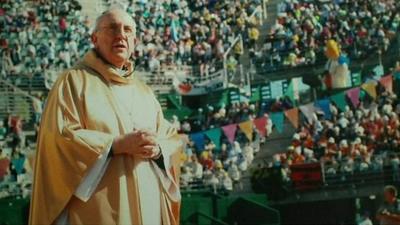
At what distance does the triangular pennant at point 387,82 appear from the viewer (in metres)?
17.8

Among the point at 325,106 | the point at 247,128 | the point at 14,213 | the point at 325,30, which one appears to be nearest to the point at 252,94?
the point at 325,30

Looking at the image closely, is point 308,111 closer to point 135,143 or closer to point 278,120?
point 278,120

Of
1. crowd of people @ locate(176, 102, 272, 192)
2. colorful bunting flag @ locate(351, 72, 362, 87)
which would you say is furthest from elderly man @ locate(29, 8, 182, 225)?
colorful bunting flag @ locate(351, 72, 362, 87)

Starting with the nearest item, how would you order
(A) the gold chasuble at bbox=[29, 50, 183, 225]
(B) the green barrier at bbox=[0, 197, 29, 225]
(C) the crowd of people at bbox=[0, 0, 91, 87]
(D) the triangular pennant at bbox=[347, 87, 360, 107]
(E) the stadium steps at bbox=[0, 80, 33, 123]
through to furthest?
(A) the gold chasuble at bbox=[29, 50, 183, 225] → (B) the green barrier at bbox=[0, 197, 29, 225] → (D) the triangular pennant at bbox=[347, 87, 360, 107] → (E) the stadium steps at bbox=[0, 80, 33, 123] → (C) the crowd of people at bbox=[0, 0, 91, 87]

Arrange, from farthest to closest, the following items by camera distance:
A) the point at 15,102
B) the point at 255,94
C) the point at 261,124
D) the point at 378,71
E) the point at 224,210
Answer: the point at 255,94
the point at 15,102
the point at 378,71
the point at 261,124
the point at 224,210

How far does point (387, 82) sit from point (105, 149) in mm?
15070

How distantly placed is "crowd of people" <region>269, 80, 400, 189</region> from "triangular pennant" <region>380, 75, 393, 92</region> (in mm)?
87

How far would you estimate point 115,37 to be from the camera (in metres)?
3.66

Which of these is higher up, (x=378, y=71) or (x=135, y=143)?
(x=378, y=71)

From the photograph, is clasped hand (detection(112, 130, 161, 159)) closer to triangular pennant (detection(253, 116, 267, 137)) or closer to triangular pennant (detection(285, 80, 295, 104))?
triangular pennant (detection(253, 116, 267, 137))

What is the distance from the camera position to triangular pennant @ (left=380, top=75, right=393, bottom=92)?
17.8 m

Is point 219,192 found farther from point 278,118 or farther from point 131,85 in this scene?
point 131,85

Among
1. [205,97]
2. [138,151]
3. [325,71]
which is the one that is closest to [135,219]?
[138,151]

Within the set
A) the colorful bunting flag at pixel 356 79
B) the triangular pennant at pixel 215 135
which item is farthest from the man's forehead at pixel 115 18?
the colorful bunting flag at pixel 356 79
